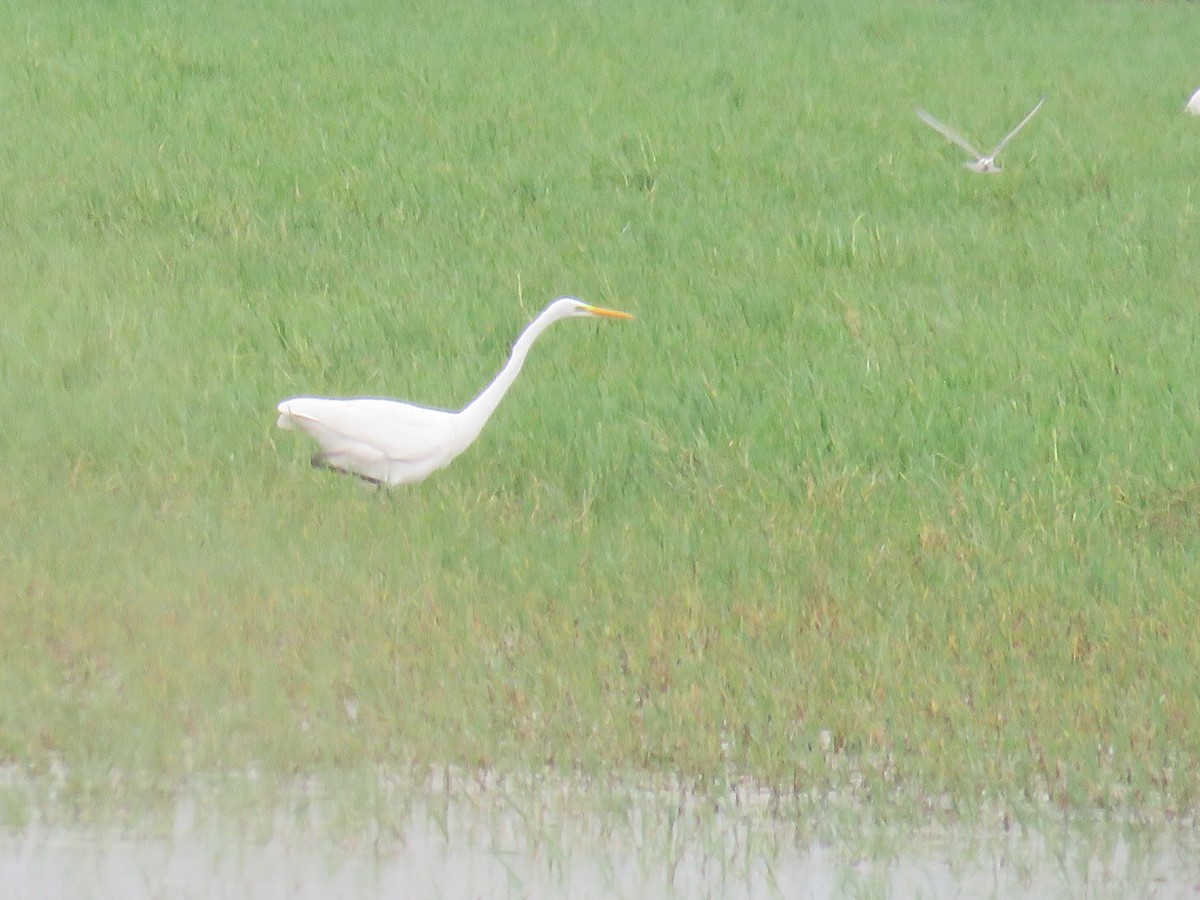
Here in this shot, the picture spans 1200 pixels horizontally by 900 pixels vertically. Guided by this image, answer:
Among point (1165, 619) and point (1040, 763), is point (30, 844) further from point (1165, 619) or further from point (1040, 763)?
point (1165, 619)

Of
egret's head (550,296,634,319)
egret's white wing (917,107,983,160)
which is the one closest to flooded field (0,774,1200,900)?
egret's head (550,296,634,319)

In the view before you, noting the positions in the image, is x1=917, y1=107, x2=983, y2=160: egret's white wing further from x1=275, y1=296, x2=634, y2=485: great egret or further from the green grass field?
x1=275, y1=296, x2=634, y2=485: great egret

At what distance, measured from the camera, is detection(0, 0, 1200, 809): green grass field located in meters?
4.97

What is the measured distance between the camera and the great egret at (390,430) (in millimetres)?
6707

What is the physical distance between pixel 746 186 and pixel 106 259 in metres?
3.88

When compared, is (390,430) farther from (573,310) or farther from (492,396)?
(573,310)

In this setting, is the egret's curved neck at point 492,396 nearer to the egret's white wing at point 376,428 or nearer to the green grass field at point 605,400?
the egret's white wing at point 376,428

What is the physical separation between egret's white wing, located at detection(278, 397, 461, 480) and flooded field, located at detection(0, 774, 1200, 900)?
2.36 metres

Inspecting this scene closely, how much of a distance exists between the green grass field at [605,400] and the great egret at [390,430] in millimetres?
174

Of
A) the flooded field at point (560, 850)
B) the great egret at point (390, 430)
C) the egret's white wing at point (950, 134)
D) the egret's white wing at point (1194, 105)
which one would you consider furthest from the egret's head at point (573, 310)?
the egret's white wing at point (1194, 105)

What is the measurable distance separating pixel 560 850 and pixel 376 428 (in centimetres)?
278

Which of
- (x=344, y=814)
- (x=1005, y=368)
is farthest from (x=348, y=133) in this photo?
(x=344, y=814)

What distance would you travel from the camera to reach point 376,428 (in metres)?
6.70

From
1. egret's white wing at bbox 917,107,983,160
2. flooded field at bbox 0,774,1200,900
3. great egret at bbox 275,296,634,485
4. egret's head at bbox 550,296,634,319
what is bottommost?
flooded field at bbox 0,774,1200,900
